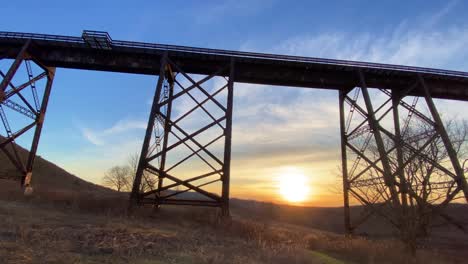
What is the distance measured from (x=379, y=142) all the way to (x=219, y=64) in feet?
27.3

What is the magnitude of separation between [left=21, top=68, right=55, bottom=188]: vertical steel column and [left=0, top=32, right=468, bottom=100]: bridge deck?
780mm

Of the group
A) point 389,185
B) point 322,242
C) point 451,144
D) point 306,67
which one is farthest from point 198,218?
point 451,144

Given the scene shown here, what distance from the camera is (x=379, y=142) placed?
14.2 m

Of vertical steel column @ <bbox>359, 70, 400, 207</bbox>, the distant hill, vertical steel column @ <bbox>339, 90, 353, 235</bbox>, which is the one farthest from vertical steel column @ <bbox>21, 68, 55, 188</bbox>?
the distant hill

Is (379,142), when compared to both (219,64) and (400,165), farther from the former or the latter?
(219,64)

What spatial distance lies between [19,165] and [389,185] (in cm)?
1602

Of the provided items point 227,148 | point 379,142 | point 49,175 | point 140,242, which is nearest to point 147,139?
point 227,148

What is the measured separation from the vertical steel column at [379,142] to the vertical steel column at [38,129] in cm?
1538

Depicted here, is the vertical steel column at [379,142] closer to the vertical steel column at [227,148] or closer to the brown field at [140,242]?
the brown field at [140,242]

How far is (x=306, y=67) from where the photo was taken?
15.8 meters

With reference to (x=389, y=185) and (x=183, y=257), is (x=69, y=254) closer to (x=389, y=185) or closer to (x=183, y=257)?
(x=183, y=257)

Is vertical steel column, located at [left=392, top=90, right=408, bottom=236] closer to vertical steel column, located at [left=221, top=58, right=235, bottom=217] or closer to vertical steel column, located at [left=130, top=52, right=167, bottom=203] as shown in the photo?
vertical steel column, located at [left=221, top=58, right=235, bottom=217]

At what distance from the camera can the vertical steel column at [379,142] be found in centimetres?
1131

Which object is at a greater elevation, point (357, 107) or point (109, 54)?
→ point (109, 54)
